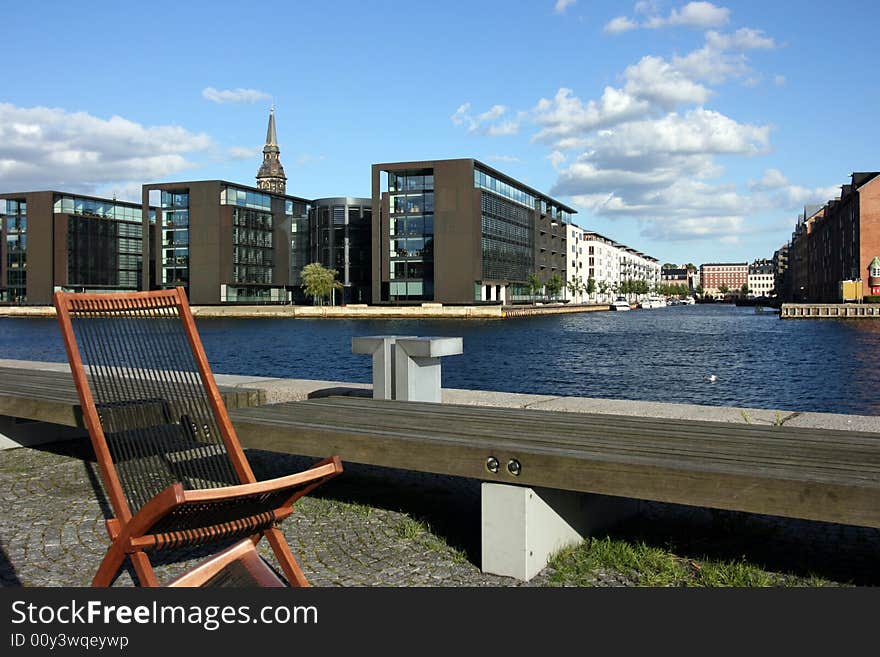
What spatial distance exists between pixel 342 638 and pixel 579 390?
22527mm

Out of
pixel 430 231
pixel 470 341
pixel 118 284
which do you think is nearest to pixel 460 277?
pixel 430 231

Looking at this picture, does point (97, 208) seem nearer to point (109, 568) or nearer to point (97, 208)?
point (97, 208)

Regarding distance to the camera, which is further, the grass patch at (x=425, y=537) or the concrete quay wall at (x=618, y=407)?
the concrete quay wall at (x=618, y=407)

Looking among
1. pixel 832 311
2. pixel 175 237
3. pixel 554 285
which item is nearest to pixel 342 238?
pixel 175 237

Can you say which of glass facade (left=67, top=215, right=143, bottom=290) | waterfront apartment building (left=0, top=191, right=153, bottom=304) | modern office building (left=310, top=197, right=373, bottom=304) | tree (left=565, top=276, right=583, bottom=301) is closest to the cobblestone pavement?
modern office building (left=310, top=197, right=373, bottom=304)

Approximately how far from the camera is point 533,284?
10600 centimetres

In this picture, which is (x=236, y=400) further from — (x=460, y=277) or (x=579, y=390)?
(x=460, y=277)

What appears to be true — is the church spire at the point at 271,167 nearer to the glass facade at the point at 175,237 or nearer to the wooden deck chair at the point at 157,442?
the glass facade at the point at 175,237

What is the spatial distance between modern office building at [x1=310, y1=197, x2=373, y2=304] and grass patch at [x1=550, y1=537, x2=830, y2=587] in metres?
103

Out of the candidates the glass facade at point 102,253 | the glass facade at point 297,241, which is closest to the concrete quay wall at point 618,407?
the glass facade at point 297,241

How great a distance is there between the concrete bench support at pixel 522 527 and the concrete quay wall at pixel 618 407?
8.23 ft

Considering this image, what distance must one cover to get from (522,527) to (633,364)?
1232 inches

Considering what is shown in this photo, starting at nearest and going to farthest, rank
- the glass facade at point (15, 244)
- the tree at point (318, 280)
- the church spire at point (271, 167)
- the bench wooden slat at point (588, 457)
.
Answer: the bench wooden slat at point (588, 457) → the tree at point (318, 280) → the glass facade at point (15, 244) → the church spire at point (271, 167)

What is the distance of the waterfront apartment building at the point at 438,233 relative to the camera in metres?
83.3
